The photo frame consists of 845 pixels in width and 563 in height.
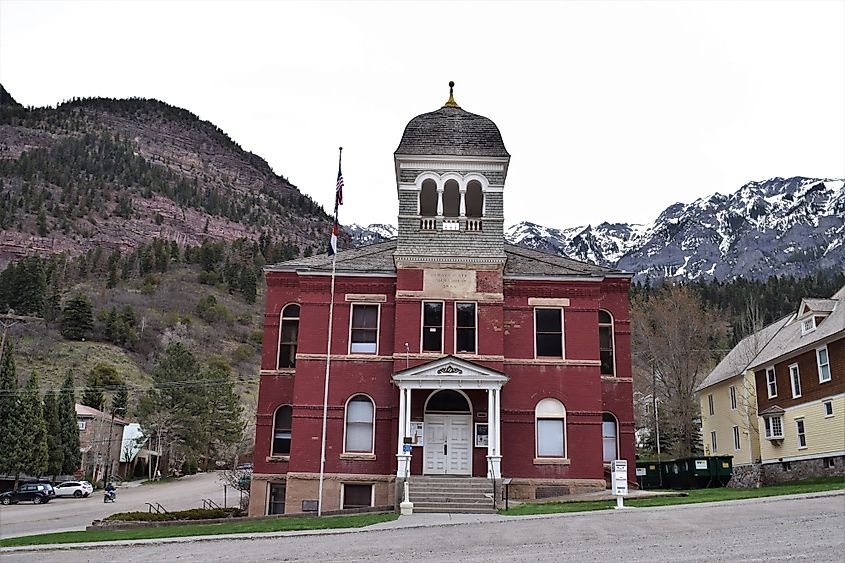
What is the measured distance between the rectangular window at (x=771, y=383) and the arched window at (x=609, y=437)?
1557 centimetres

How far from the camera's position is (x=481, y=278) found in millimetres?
31891

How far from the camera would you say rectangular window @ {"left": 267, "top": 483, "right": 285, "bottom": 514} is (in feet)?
103

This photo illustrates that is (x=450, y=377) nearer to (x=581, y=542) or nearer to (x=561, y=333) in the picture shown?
(x=561, y=333)

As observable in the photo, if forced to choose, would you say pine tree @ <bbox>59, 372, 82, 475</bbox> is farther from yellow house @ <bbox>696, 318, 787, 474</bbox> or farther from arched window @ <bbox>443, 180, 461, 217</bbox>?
yellow house @ <bbox>696, 318, 787, 474</bbox>

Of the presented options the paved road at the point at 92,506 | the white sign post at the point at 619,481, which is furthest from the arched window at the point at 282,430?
the white sign post at the point at 619,481

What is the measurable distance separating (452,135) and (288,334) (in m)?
10.7

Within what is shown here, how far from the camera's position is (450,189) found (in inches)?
1324

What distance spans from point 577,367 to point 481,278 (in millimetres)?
5096

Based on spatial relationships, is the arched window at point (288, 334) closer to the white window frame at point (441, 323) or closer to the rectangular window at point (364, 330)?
the rectangular window at point (364, 330)

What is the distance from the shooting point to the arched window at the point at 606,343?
33438 millimetres

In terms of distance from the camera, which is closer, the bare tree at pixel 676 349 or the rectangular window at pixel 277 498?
the rectangular window at pixel 277 498

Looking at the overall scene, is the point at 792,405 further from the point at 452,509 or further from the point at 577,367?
the point at 452,509

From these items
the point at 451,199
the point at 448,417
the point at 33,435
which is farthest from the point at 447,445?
the point at 33,435

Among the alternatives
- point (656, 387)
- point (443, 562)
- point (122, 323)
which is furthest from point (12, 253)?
point (443, 562)
